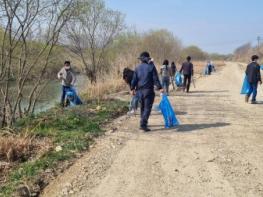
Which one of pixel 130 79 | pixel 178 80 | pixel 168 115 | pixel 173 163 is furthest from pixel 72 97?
pixel 178 80

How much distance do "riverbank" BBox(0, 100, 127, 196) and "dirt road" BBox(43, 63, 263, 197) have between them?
1.00 feet

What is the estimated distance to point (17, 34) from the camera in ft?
50.0

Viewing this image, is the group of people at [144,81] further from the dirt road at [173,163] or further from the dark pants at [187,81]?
the dirt road at [173,163]

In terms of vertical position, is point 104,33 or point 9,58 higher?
point 104,33

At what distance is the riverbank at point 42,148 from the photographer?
7.79 metres

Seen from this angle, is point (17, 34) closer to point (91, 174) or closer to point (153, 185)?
point (91, 174)

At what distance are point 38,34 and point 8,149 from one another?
7.90 meters

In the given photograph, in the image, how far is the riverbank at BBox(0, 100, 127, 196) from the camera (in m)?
7.79

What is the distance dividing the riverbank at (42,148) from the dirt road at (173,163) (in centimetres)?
30

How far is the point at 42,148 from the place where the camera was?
10.1m

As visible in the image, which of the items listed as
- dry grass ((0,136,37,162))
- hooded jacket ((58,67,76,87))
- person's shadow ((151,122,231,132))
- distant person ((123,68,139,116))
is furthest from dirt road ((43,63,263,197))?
hooded jacket ((58,67,76,87))

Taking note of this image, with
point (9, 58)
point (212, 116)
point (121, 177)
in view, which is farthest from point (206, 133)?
point (9, 58)

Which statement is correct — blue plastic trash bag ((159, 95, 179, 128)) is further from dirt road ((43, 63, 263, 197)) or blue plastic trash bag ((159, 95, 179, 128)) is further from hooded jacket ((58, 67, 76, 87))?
hooded jacket ((58, 67, 76, 87))

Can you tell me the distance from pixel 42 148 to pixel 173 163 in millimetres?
3145
